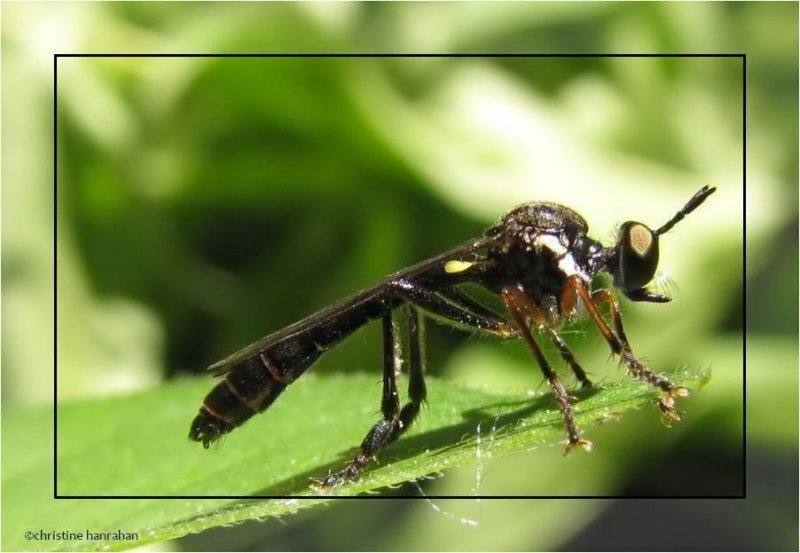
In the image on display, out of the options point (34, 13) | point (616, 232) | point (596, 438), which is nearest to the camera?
point (616, 232)

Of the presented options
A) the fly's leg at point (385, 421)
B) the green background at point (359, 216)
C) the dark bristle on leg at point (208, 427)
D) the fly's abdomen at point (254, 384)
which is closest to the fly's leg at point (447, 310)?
the fly's leg at point (385, 421)

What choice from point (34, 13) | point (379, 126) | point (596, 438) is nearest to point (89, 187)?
point (34, 13)

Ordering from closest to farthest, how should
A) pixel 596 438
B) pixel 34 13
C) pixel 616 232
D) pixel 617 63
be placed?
pixel 616 232, pixel 596 438, pixel 34 13, pixel 617 63

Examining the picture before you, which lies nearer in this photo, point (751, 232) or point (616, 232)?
point (616, 232)

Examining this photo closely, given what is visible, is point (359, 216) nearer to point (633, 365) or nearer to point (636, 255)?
point (636, 255)

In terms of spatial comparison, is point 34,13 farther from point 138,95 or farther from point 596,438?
point 596,438

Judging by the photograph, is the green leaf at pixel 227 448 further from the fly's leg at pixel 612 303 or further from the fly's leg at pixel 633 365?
the fly's leg at pixel 612 303

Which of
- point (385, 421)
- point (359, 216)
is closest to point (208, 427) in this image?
point (385, 421)

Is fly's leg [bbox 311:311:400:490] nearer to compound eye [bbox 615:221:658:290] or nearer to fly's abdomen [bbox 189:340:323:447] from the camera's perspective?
fly's abdomen [bbox 189:340:323:447]
